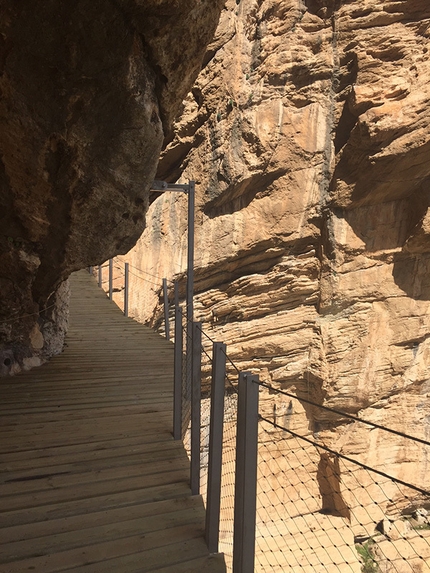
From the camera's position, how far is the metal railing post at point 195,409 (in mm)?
3064

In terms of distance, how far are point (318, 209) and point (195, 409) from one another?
9177mm

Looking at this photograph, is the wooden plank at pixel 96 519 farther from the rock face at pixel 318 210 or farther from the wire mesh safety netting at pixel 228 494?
the rock face at pixel 318 210

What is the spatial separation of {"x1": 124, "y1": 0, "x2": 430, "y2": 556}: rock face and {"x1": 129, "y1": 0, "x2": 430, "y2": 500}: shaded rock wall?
4 cm

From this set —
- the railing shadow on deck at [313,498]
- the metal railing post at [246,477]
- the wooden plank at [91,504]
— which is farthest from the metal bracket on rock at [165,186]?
the metal railing post at [246,477]

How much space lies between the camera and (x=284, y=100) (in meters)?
10.7

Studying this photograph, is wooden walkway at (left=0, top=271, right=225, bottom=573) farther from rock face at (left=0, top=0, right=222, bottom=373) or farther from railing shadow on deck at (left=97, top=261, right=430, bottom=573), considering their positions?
railing shadow on deck at (left=97, top=261, right=430, bottom=573)

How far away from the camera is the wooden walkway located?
2451mm

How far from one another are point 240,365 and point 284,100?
7299mm

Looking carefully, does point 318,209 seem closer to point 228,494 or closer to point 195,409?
point 228,494

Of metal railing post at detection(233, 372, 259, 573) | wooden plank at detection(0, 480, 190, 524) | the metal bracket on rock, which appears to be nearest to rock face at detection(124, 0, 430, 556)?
the metal bracket on rock

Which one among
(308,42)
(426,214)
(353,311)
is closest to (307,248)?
(353,311)

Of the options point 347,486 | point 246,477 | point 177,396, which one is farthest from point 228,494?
point 246,477

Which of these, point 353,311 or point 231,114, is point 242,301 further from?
point 231,114

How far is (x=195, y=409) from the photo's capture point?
10.5ft
